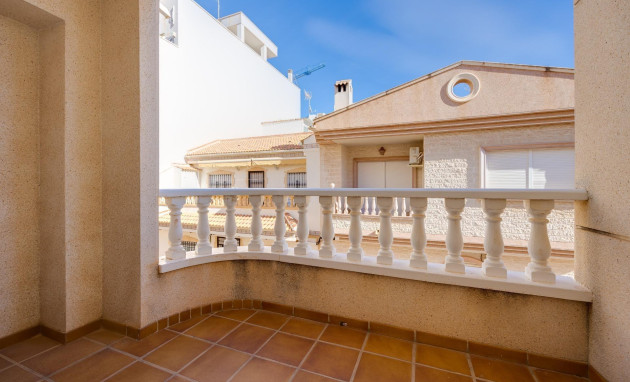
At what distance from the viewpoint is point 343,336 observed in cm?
199

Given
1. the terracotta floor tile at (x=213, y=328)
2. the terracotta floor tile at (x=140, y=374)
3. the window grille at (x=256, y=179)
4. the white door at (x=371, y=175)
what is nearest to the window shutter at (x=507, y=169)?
the white door at (x=371, y=175)

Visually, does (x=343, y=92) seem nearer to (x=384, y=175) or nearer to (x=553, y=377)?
(x=384, y=175)

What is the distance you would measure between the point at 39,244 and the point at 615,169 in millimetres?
3793

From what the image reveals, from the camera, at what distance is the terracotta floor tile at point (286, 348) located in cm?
173

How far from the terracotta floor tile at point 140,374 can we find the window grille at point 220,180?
12.6 metres

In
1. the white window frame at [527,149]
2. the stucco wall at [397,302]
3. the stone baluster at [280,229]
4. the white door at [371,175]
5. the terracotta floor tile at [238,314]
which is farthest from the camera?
the white door at [371,175]

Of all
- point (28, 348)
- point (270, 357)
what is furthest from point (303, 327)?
point (28, 348)

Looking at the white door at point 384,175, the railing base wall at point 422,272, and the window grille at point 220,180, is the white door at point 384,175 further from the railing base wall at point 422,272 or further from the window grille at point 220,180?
the window grille at point 220,180

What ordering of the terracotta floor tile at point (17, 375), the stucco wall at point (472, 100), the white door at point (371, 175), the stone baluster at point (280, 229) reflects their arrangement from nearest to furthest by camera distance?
1. the terracotta floor tile at point (17, 375)
2. the stone baluster at point (280, 229)
3. the stucco wall at point (472, 100)
4. the white door at point (371, 175)

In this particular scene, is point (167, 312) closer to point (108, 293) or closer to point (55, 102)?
point (108, 293)

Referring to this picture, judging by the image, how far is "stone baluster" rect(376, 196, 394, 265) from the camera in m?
2.03

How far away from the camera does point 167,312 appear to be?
2105mm

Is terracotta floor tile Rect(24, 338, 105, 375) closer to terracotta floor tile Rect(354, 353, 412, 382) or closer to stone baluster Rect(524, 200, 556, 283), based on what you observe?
terracotta floor tile Rect(354, 353, 412, 382)

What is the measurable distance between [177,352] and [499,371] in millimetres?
2147
